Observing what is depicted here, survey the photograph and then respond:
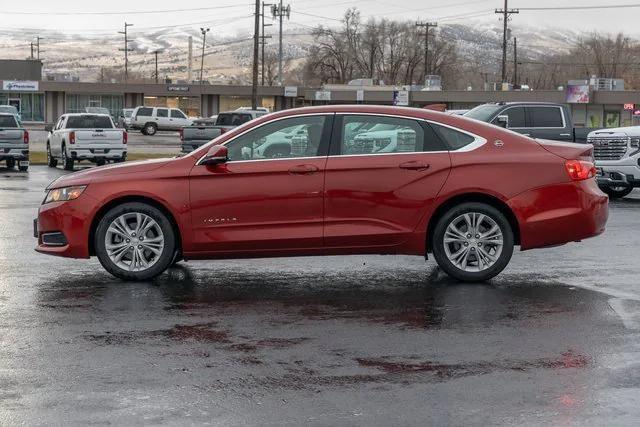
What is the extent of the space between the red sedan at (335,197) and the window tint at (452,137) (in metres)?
0.01

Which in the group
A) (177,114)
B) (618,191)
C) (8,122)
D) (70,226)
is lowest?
(618,191)

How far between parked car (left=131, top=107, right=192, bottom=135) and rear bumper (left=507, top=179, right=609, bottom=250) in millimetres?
63705

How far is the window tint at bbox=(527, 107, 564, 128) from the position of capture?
25844 millimetres

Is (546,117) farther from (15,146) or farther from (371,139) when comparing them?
(371,139)

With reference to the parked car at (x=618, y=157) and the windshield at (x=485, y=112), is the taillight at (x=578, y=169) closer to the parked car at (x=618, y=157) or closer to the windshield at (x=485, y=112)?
the parked car at (x=618, y=157)

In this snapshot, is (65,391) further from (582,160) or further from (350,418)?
(582,160)

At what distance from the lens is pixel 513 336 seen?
7.77 meters

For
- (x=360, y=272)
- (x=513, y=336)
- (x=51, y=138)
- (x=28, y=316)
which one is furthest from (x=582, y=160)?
(x=51, y=138)

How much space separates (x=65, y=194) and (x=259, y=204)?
1873mm

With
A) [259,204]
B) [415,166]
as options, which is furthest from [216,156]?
[415,166]

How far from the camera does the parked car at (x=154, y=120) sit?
72625 mm

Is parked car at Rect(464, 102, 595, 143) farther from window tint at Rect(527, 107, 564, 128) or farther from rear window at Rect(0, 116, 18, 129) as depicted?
rear window at Rect(0, 116, 18, 129)

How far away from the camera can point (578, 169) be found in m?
10.3

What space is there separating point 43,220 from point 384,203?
327 centimetres
